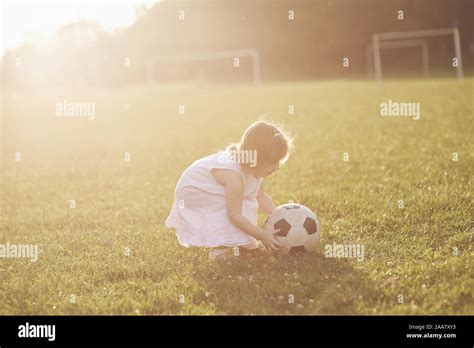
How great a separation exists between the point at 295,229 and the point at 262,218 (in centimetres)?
128

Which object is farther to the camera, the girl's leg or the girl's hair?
the girl's leg

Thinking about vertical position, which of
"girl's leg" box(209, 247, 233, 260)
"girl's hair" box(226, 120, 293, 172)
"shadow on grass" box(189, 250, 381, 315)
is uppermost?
"girl's hair" box(226, 120, 293, 172)

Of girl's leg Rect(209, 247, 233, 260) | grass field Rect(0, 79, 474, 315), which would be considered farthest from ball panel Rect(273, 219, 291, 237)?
girl's leg Rect(209, 247, 233, 260)

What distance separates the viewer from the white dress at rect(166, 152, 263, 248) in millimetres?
5094

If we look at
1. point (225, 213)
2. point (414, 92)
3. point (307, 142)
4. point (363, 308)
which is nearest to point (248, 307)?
point (363, 308)

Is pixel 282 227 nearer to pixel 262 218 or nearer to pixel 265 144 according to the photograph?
pixel 265 144

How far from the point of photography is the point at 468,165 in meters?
7.64

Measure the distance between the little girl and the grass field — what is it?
8.2 inches

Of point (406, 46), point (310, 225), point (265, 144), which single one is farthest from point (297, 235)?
point (406, 46)

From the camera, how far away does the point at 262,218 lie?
6.22 metres

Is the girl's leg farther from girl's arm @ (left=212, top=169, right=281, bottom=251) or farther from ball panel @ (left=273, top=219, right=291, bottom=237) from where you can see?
ball panel @ (left=273, top=219, right=291, bottom=237)

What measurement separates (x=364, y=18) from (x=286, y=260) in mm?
36335

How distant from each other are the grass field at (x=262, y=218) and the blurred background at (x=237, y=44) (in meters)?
23.2

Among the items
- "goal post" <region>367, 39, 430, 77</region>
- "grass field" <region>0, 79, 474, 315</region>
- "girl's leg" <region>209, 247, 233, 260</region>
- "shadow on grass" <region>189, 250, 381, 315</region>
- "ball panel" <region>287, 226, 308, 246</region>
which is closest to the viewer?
"shadow on grass" <region>189, 250, 381, 315</region>
